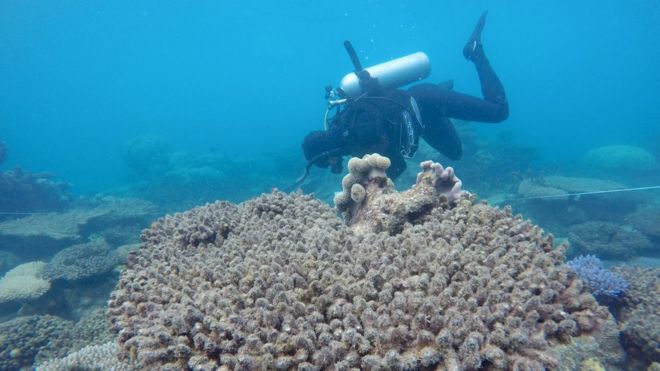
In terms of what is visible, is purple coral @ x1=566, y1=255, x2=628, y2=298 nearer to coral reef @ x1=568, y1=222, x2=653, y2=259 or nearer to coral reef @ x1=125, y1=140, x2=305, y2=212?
coral reef @ x1=568, y1=222, x2=653, y2=259

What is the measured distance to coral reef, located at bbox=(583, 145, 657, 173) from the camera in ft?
80.9

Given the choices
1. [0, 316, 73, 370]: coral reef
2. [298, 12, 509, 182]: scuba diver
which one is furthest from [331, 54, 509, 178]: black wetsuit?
[0, 316, 73, 370]: coral reef

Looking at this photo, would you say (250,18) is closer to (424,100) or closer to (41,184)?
(41,184)

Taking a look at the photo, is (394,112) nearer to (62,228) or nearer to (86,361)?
(86,361)

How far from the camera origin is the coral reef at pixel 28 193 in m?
15.7

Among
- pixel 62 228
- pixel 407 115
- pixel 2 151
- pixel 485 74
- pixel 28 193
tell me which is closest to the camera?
pixel 407 115

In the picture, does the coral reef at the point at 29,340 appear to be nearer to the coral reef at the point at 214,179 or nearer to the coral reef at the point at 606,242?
the coral reef at the point at 214,179

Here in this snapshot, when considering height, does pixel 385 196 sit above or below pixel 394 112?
below

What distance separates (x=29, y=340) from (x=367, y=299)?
792cm

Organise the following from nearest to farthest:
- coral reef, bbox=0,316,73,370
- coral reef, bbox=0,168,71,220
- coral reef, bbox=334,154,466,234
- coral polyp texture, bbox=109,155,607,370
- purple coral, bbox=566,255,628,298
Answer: coral polyp texture, bbox=109,155,607,370 → coral reef, bbox=334,154,466,234 → purple coral, bbox=566,255,628,298 → coral reef, bbox=0,316,73,370 → coral reef, bbox=0,168,71,220

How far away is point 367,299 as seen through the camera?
2416 millimetres

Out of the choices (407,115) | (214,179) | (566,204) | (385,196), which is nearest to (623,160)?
(566,204)

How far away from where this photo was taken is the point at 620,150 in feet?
83.9

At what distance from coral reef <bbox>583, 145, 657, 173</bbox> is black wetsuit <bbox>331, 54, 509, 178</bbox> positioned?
20327mm
